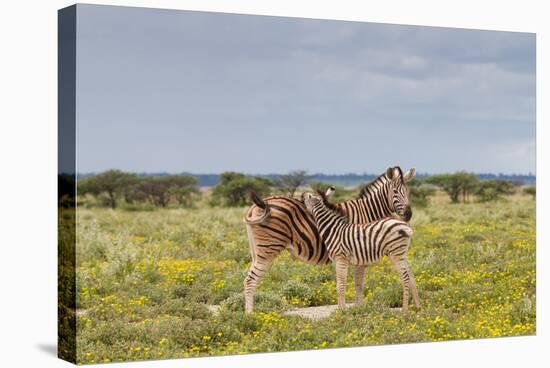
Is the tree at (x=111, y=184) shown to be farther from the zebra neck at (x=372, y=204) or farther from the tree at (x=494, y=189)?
the tree at (x=494, y=189)

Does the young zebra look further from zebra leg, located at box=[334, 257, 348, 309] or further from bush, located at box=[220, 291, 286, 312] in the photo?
bush, located at box=[220, 291, 286, 312]

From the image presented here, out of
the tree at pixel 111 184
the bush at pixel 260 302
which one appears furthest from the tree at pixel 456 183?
the tree at pixel 111 184

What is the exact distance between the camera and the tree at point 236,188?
15.2m

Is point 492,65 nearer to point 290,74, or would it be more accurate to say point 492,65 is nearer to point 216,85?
point 290,74

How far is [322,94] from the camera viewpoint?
48.9ft

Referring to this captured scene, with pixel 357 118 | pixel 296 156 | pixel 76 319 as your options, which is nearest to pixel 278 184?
pixel 296 156

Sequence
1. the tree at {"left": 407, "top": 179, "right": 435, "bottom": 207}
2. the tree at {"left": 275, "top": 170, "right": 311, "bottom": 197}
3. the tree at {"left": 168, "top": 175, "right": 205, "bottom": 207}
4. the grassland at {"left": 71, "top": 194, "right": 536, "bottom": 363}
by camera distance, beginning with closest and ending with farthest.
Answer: the grassland at {"left": 71, "top": 194, "right": 536, "bottom": 363} → the tree at {"left": 275, "top": 170, "right": 311, "bottom": 197} → the tree at {"left": 407, "top": 179, "right": 435, "bottom": 207} → the tree at {"left": 168, "top": 175, "right": 205, "bottom": 207}

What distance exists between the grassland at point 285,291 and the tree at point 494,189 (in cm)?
26

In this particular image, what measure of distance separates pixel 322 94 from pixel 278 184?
1499 millimetres

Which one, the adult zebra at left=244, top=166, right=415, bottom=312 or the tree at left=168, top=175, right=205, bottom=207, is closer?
the adult zebra at left=244, top=166, right=415, bottom=312

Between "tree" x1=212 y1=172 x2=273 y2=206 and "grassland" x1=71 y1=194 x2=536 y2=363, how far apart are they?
47 centimetres

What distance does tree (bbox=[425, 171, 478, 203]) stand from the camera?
16.1 metres

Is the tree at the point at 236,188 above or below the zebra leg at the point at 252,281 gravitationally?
above

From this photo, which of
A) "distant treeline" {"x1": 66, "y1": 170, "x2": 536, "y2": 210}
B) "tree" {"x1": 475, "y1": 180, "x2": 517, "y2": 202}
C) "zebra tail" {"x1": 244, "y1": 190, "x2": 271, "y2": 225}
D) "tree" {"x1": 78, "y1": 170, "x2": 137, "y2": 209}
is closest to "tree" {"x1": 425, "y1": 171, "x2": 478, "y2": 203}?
"distant treeline" {"x1": 66, "y1": 170, "x2": 536, "y2": 210}
